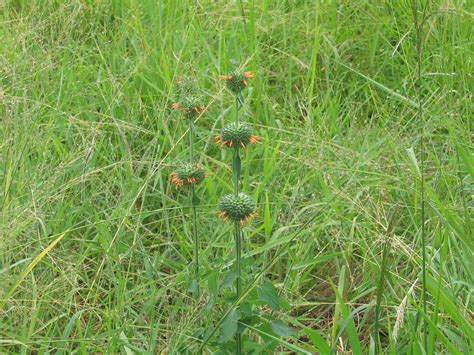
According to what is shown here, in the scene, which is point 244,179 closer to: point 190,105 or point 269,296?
point 190,105

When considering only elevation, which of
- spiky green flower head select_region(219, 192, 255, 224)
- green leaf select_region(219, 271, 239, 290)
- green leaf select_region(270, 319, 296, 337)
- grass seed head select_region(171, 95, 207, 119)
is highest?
grass seed head select_region(171, 95, 207, 119)

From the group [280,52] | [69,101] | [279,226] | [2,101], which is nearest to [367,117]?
[280,52]

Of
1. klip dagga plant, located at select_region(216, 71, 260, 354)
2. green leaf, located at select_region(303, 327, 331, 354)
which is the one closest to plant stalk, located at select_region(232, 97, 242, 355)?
klip dagga plant, located at select_region(216, 71, 260, 354)

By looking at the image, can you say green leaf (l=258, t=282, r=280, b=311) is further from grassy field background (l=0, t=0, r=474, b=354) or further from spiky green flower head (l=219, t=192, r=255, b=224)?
spiky green flower head (l=219, t=192, r=255, b=224)

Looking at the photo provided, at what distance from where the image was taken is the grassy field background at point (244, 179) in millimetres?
1835

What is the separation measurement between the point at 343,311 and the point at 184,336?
0.32 m

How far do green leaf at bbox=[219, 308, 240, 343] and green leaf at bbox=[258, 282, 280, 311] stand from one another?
58 mm

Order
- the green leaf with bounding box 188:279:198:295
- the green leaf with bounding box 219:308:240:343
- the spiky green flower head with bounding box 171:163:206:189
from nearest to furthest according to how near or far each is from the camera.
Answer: the green leaf with bounding box 219:308:240:343, the green leaf with bounding box 188:279:198:295, the spiky green flower head with bounding box 171:163:206:189

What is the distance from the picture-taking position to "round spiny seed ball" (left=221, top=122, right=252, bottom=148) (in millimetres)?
1703

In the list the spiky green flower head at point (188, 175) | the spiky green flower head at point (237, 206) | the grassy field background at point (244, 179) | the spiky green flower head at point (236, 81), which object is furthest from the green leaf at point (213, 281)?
the spiky green flower head at point (236, 81)

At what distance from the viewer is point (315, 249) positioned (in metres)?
2.19

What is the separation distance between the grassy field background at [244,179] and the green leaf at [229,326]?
0.05 metres

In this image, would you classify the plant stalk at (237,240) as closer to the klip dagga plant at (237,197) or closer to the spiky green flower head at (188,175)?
the klip dagga plant at (237,197)

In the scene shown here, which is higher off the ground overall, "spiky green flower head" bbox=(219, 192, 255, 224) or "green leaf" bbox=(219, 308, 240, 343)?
A: "spiky green flower head" bbox=(219, 192, 255, 224)
